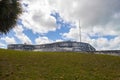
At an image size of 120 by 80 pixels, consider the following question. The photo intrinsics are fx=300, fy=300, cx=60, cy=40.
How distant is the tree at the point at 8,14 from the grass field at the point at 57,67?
2.92m

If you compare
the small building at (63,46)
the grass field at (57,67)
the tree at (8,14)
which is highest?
the small building at (63,46)

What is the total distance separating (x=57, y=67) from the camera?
24.8 meters

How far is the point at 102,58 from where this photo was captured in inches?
1216

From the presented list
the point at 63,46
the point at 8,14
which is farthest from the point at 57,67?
the point at 63,46

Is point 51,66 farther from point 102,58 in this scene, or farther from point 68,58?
point 102,58

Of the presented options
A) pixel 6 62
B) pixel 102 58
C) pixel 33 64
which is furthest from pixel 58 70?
pixel 102 58

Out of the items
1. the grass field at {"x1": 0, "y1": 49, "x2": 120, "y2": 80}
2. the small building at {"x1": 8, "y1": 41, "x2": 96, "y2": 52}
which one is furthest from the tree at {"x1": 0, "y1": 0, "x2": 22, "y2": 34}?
the small building at {"x1": 8, "y1": 41, "x2": 96, "y2": 52}

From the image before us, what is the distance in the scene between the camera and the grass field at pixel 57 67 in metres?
21.7

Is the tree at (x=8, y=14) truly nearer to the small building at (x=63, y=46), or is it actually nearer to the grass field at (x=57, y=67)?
the grass field at (x=57, y=67)

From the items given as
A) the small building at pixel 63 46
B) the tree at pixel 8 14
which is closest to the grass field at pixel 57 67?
the tree at pixel 8 14

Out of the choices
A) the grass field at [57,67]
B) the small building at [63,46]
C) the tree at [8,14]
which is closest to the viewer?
the grass field at [57,67]

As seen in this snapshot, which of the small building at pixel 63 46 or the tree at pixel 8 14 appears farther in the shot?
the small building at pixel 63 46

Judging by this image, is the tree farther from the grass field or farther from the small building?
the small building

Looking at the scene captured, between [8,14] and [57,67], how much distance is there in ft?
26.6
